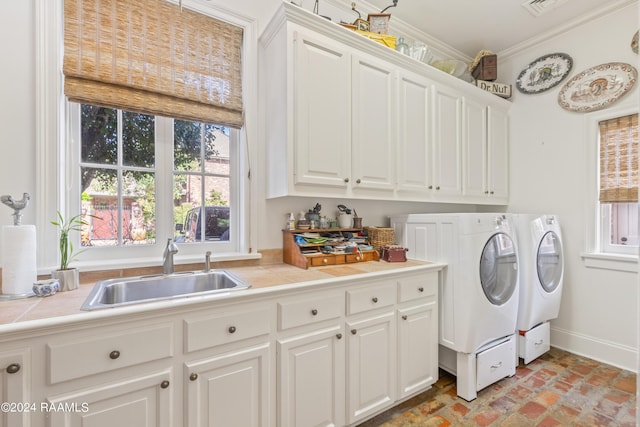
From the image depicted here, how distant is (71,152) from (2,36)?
0.56 m

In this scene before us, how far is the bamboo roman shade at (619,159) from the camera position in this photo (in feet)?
7.41

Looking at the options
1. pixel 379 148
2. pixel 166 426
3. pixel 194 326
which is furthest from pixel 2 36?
pixel 379 148

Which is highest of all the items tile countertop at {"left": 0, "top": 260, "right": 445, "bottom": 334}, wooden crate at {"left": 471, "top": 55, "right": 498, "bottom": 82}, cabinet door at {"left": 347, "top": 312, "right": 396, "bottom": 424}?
wooden crate at {"left": 471, "top": 55, "right": 498, "bottom": 82}

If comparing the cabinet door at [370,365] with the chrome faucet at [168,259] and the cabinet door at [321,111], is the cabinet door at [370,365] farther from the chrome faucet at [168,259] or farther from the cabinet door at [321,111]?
the chrome faucet at [168,259]

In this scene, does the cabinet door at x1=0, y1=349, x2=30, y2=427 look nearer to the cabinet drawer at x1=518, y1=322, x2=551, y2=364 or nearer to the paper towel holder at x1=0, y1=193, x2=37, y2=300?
the paper towel holder at x1=0, y1=193, x2=37, y2=300

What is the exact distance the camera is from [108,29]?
4.86ft

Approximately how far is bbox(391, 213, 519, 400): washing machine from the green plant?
82.3 inches

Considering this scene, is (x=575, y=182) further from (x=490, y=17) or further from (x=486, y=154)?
(x=490, y=17)

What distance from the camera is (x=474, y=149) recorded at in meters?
2.62

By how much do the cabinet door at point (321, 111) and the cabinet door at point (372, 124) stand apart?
0.24 ft

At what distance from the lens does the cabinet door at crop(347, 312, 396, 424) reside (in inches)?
60.3

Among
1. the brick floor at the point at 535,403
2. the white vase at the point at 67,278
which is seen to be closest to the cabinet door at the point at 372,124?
the brick floor at the point at 535,403

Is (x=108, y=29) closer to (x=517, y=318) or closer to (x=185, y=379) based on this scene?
(x=185, y=379)

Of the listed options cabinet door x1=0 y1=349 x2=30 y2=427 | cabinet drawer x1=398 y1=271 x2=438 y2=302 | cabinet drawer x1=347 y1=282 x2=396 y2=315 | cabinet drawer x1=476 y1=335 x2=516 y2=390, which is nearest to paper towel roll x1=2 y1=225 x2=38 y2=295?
cabinet door x1=0 y1=349 x2=30 y2=427
